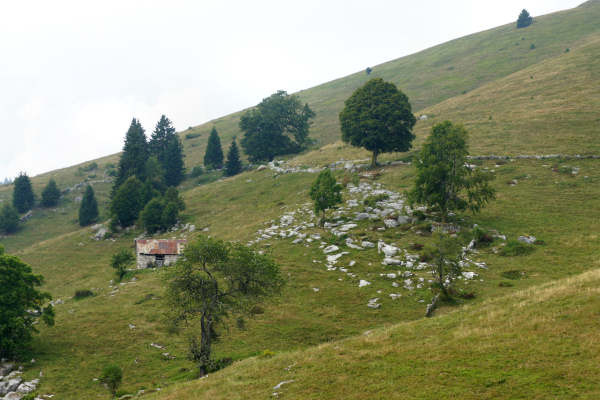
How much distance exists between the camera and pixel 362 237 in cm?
4097

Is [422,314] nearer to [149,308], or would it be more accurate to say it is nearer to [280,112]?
[149,308]

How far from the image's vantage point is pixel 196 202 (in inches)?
2965

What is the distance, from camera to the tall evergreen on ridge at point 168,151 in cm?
9962

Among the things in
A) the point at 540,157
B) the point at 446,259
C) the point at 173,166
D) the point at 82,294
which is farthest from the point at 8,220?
the point at 540,157

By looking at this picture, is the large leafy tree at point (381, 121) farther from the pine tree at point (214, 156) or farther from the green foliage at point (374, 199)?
the pine tree at point (214, 156)

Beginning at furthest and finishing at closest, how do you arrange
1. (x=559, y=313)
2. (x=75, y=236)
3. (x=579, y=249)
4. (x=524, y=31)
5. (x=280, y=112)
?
1. (x=524, y=31)
2. (x=280, y=112)
3. (x=75, y=236)
4. (x=579, y=249)
5. (x=559, y=313)

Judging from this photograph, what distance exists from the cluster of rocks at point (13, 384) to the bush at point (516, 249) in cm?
3817

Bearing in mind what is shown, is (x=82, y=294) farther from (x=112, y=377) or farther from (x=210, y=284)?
(x=210, y=284)

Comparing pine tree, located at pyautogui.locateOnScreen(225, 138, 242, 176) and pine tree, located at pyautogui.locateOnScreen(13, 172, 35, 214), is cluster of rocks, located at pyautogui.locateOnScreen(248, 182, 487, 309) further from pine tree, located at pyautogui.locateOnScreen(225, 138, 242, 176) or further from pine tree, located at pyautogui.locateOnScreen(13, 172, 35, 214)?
pine tree, located at pyautogui.locateOnScreen(13, 172, 35, 214)

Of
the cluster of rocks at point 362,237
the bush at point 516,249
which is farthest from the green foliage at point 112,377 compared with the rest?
the bush at point 516,249

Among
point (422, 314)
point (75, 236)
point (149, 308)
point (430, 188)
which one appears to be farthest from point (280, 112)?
point (422, 314)

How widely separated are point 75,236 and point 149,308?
4841cm

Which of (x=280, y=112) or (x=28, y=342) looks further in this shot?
Result: (x=280, y=112)

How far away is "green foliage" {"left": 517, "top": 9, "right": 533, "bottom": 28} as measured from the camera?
5866 inches
